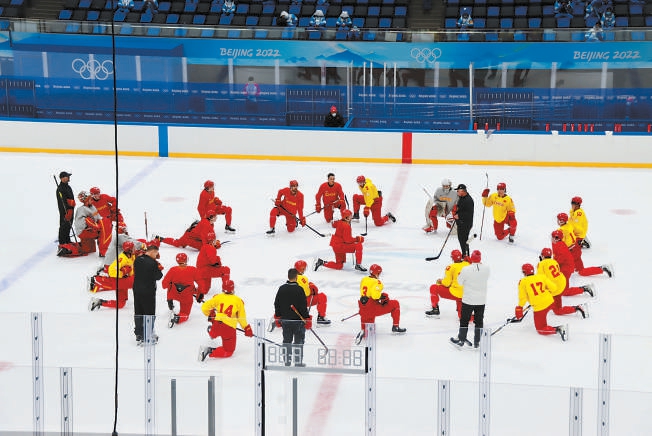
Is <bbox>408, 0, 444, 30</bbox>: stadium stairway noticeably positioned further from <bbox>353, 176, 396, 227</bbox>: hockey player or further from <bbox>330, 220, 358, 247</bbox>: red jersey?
<bbox>330, 220, 358, 247</bbox>: red jersey

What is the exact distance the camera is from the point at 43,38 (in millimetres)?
24391

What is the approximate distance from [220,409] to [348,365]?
108 cm

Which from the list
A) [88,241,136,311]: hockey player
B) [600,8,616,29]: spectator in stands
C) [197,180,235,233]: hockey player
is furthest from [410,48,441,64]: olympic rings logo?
[88,241,136,311]: hockey player

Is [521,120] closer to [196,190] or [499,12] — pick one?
[499,12]

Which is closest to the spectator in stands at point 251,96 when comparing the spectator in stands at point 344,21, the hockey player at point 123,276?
the spectator in stands at point 344,21

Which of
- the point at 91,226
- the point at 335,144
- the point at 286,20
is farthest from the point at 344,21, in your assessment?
the point at 91,226

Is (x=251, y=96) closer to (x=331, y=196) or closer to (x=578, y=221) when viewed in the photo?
(x=331, y=196)

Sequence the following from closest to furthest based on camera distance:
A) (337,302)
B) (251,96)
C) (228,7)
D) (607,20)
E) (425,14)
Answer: (337,302) < (251,96) < (607,20) < (425,14) < (228,7)

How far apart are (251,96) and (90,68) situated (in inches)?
145

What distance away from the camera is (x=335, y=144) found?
22.3 m

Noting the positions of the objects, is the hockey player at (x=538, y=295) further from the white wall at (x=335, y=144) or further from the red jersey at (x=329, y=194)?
the white wall at (x=335, y=144)

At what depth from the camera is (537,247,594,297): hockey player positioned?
11992mm

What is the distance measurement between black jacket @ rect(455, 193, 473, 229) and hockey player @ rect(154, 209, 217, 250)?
3303 mm

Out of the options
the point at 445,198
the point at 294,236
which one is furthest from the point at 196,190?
the point at 445,198
